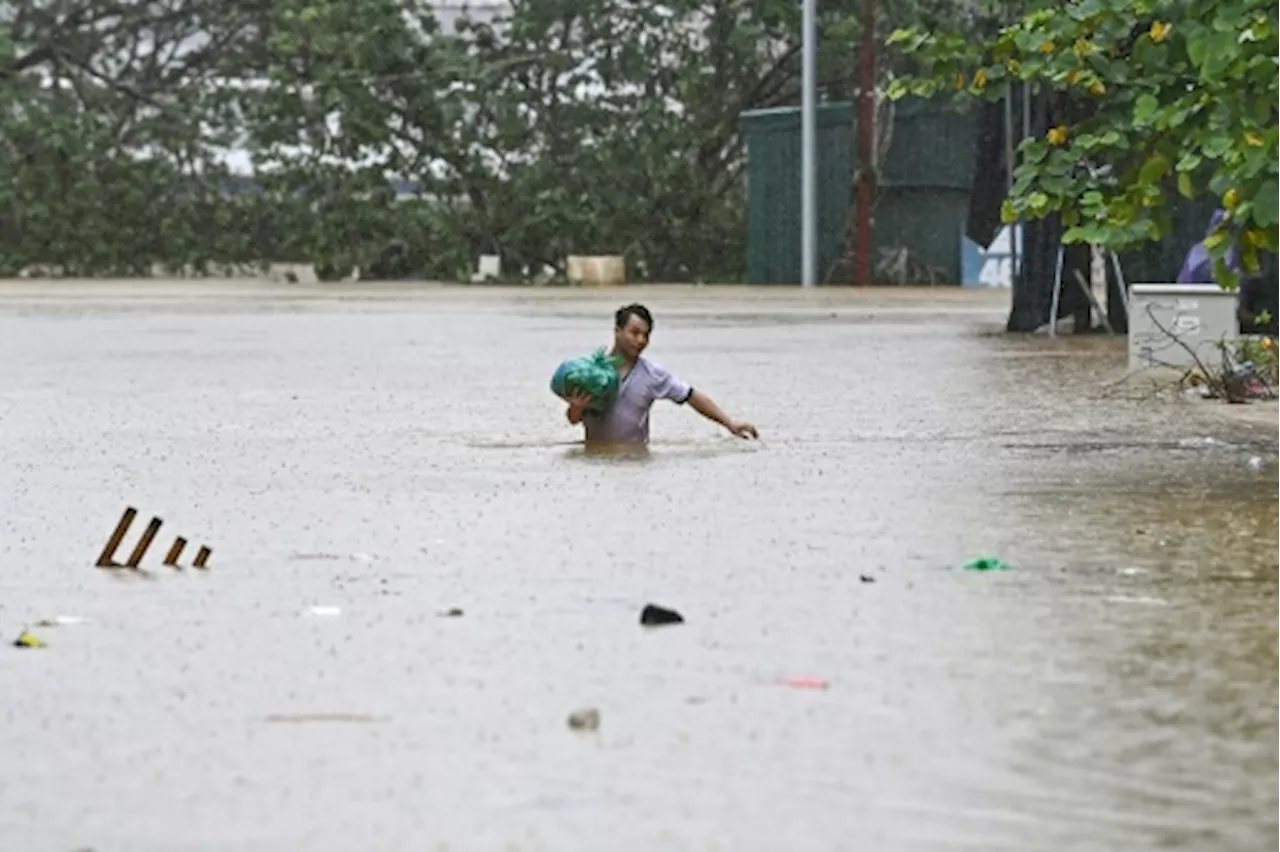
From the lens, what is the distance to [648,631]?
903 cm

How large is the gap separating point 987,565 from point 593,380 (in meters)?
5.05

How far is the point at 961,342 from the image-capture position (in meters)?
27.7

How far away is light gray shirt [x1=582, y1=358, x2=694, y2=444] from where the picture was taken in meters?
15.5

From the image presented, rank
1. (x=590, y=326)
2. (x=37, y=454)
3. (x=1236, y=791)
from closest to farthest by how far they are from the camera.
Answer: (x=1236, y=791), (x=37, y=454), (x=590, y=326)

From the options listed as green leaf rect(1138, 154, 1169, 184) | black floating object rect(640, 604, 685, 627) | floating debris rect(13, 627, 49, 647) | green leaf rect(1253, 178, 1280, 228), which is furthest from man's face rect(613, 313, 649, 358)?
floating debris rect(13, 627, 49, 647)

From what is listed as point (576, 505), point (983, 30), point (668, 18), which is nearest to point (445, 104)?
point (668, 18)

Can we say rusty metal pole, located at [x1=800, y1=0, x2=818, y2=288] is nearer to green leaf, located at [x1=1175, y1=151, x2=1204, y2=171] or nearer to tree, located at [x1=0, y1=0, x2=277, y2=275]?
tree, located at [x1=0, y1=0, x2=277, y2=275]

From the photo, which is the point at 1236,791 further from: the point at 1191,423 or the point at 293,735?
the point at 1191,423

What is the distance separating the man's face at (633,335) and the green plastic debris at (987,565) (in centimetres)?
482

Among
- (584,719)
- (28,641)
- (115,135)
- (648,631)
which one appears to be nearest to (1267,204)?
(648,631)

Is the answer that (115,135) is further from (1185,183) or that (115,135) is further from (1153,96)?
(1185,183)

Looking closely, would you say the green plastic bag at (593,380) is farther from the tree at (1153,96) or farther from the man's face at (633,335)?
the tree at (1153,96)

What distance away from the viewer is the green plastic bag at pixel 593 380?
604 inches

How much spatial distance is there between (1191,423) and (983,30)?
1539 centimetres
